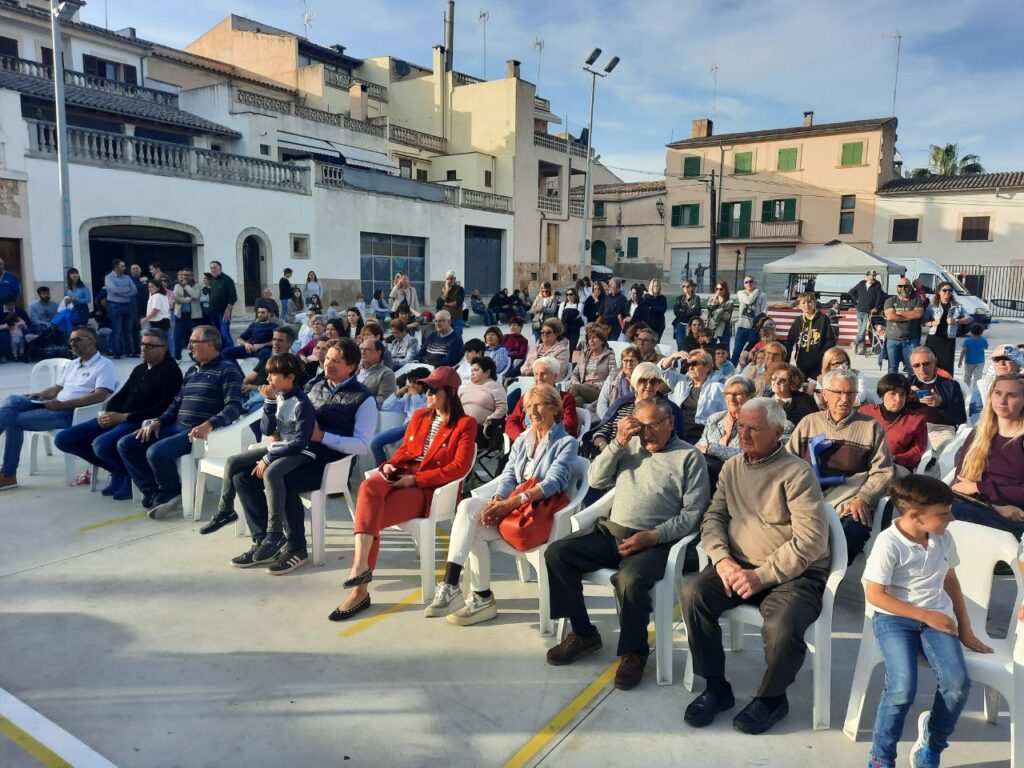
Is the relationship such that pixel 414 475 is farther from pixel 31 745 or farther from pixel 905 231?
pixel 905 231

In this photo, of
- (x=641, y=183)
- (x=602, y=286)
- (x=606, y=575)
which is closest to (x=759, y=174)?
(x=641, y=183)

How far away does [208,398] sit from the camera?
519 cm

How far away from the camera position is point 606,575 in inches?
130

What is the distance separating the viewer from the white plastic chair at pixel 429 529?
3.88 m

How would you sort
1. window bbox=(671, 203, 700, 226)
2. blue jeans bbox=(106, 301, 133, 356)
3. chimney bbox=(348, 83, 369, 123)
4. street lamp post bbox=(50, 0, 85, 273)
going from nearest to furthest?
blue jeans bbox=(106, 301, 133, 356)
street lamp post bbox=(50, 0, 85, 273)
chimney bbox=(348, 83, 369, 123)
window bbox=(671, 203, 700, 226)

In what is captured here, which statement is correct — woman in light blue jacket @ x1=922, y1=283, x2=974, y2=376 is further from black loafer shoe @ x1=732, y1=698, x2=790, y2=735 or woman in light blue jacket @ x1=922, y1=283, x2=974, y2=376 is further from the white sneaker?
the white sneaker

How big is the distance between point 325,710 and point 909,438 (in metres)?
3.51

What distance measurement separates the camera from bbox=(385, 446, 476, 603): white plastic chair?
3885 mm

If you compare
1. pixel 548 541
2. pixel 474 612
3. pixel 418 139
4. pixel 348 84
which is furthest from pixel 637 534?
pixel 348 84

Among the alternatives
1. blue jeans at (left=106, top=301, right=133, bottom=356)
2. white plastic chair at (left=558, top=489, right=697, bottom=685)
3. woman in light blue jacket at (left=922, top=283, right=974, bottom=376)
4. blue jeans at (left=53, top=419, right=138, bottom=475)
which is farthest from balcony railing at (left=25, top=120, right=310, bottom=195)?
white plastic chair at (left=558, top=489, right=697, bottom=685)

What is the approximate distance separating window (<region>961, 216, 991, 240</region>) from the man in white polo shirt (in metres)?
35.4

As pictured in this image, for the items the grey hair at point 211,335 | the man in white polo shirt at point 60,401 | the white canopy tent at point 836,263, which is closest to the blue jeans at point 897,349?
the grey hair at point 211,335

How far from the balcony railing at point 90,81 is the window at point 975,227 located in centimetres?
3233

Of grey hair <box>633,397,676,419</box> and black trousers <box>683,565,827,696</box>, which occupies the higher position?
grey hair <box>633,397,676,419</box>
